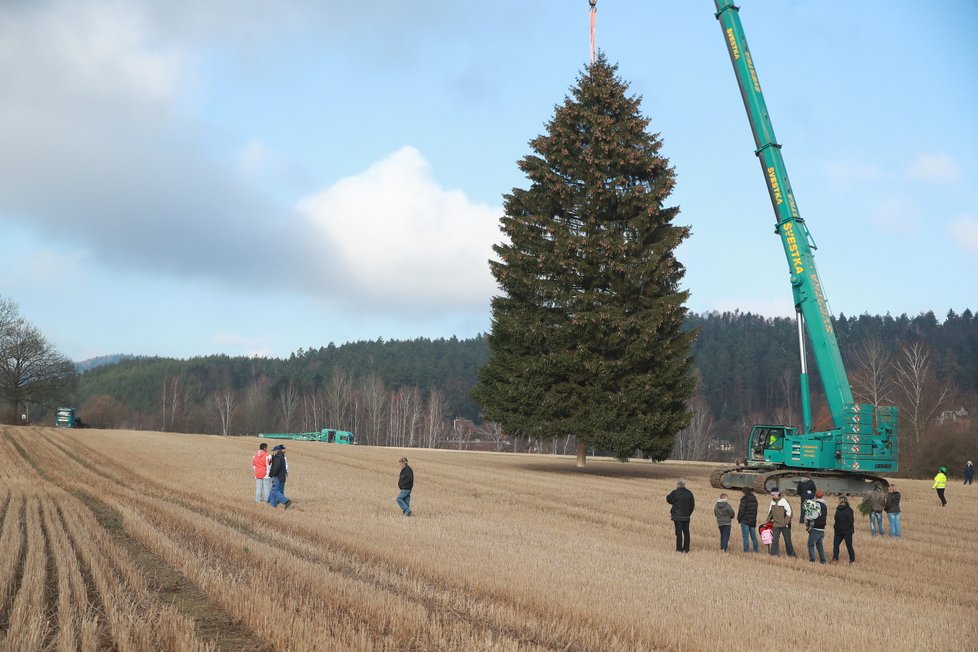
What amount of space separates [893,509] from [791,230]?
11.1 m

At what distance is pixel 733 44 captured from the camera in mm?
30016

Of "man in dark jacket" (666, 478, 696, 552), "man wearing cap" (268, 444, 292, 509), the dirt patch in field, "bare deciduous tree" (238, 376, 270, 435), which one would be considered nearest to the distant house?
"man in dark jacket" (666, 478, 696, 552)

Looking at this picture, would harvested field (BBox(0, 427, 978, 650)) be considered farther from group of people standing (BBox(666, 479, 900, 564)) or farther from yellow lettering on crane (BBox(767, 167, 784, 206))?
yellow lettering on crane (BBox(767, 167, 784, 206))

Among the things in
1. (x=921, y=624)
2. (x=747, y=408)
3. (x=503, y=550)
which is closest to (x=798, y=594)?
(x=921, y=624)

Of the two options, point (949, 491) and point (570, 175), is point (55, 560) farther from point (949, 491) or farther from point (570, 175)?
point (949, 491)

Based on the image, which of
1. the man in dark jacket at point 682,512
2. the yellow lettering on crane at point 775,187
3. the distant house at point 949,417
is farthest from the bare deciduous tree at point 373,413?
the man in dark jacket at point 682,512

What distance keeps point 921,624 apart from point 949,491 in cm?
3244

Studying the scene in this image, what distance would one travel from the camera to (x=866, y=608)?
1215 centimetres

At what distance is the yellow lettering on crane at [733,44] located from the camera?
98.0ft

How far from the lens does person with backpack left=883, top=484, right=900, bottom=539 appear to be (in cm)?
2180

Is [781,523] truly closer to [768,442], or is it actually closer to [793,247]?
[768,442]

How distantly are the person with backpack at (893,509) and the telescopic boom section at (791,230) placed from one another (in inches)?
237

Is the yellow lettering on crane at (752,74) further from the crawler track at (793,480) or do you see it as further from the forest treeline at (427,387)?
the forest treeline at (427,387)

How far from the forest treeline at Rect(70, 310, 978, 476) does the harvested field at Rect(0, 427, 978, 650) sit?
6407 cm
